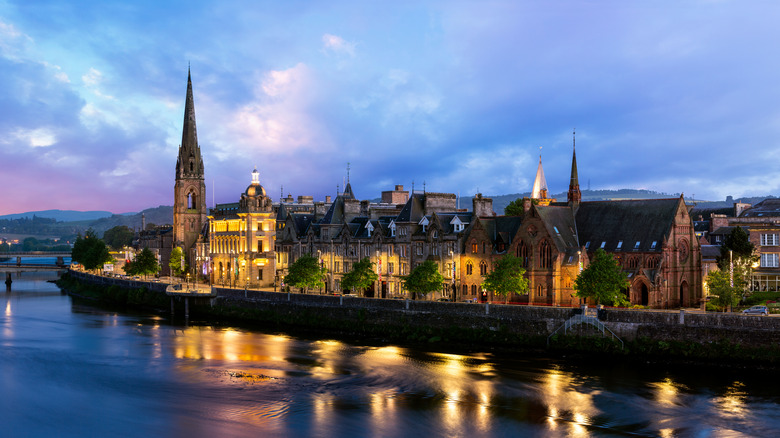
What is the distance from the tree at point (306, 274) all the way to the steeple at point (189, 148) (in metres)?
73.6

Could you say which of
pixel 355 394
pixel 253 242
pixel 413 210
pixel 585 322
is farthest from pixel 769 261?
pixel 253 242

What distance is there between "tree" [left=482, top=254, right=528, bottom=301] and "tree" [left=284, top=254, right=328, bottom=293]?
24725 mm

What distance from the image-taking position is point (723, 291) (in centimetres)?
5978

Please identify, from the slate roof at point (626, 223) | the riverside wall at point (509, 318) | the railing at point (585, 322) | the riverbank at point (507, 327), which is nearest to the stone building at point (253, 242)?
the riverbank at point (507, 327)

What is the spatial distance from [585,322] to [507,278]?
41.7 ft

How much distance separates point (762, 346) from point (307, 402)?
3126 cm

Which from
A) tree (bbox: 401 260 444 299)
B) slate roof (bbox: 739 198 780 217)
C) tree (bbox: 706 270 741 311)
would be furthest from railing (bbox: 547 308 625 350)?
slate roof (bbox: 739 198 780 217)

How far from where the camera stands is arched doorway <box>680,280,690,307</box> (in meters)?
71.0

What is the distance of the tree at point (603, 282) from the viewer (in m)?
62.5

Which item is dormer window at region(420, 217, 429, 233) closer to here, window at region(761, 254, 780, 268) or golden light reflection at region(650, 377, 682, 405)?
window at region(761, 254, 780, 268)

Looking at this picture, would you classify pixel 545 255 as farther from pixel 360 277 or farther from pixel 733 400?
pixel 733 400

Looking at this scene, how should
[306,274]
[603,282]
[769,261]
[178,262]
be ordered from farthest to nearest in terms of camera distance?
[178,262]
[306,274]
[769,261]
[603,282]

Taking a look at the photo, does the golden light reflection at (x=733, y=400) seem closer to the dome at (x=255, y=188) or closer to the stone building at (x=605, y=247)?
the stone building at (x=605, y=247)

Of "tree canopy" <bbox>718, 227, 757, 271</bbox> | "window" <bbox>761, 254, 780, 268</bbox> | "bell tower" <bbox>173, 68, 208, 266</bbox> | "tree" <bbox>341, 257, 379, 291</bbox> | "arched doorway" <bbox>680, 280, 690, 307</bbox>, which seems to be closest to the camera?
"tree canopy" <bbox>718, 227, 757, 271</bbox>
